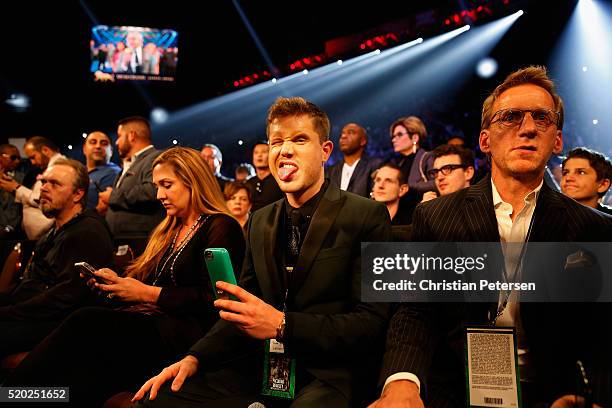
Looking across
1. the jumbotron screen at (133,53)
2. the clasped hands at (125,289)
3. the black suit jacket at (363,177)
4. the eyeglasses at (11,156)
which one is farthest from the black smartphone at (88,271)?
the jumbotron screen at (133,53)

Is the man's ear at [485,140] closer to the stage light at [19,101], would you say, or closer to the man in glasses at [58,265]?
the man in glasses at [58,265]

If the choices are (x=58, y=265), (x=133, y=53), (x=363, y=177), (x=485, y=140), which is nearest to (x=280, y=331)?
(x=485, y=140)

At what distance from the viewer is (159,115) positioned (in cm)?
1412

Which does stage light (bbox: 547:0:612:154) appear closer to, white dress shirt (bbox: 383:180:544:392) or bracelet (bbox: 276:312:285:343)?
white dress shirt (bbox: 383:180:544:392)

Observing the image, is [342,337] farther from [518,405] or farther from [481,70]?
[481,70]

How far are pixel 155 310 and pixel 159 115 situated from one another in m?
12.2

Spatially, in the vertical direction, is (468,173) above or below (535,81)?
above

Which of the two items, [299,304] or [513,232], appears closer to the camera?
[513,232]

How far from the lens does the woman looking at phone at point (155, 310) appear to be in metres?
2.41

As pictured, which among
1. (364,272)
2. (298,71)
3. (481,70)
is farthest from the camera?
(298,71)

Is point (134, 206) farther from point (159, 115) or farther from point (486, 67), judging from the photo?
point (159, 115)

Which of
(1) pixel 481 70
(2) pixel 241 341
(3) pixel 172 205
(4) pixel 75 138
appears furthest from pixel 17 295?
(4) pixel 75 138

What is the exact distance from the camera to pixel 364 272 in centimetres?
199

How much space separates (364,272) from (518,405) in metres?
0.67
